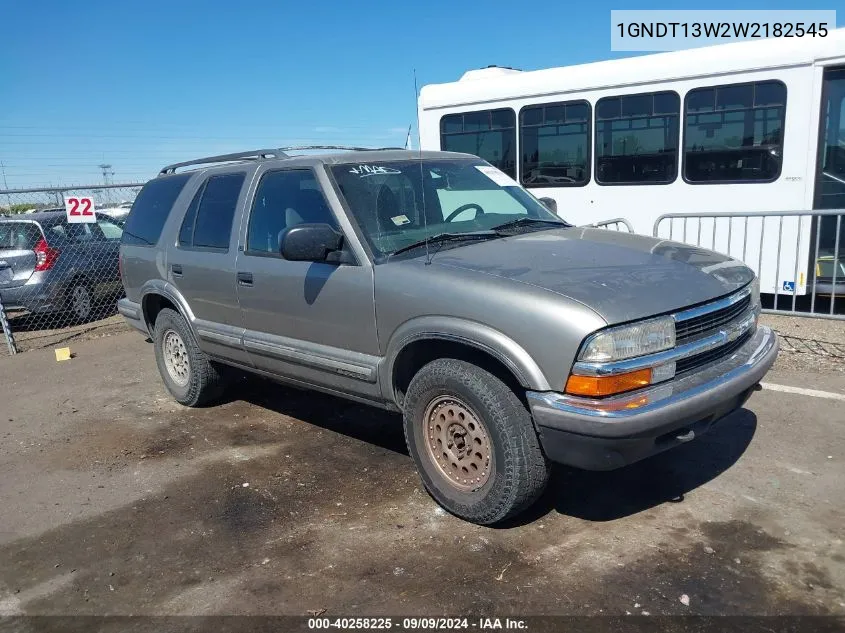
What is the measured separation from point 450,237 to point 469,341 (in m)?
0.92

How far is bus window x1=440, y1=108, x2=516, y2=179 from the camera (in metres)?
10.0

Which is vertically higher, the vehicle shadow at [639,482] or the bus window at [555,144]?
the bus window at [555,144]

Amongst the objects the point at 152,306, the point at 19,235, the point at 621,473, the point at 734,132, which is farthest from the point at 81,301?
the point at 734,132

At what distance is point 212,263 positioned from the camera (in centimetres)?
507

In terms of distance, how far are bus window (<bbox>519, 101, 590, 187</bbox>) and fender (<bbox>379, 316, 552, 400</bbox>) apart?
253 inches

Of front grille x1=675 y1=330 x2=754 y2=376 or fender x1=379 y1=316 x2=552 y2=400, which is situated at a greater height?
fender x1=379 y1=316 x2=552 y2=400

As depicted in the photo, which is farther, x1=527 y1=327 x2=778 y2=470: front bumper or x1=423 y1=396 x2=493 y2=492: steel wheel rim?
x1=423 y1=396 x2=493 y2=492: steel wheel rim

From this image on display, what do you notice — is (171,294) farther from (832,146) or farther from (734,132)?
(832,146)

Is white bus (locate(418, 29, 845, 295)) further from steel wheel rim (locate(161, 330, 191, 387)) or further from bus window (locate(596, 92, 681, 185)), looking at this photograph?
steel wheel rim (locate(161, 330, 191, 387))

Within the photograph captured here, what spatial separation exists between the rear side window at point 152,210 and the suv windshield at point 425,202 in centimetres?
218

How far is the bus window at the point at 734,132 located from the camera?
25.8 ft

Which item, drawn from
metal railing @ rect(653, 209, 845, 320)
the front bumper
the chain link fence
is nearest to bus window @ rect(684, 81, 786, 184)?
metal railing @ rect(653, 209, 845, 320)

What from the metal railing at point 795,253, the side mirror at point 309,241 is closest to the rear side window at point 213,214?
the side mirror at point 309,241

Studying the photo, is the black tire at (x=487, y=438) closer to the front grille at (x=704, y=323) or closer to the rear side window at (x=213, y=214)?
the front grille at (x=704, y=323)
